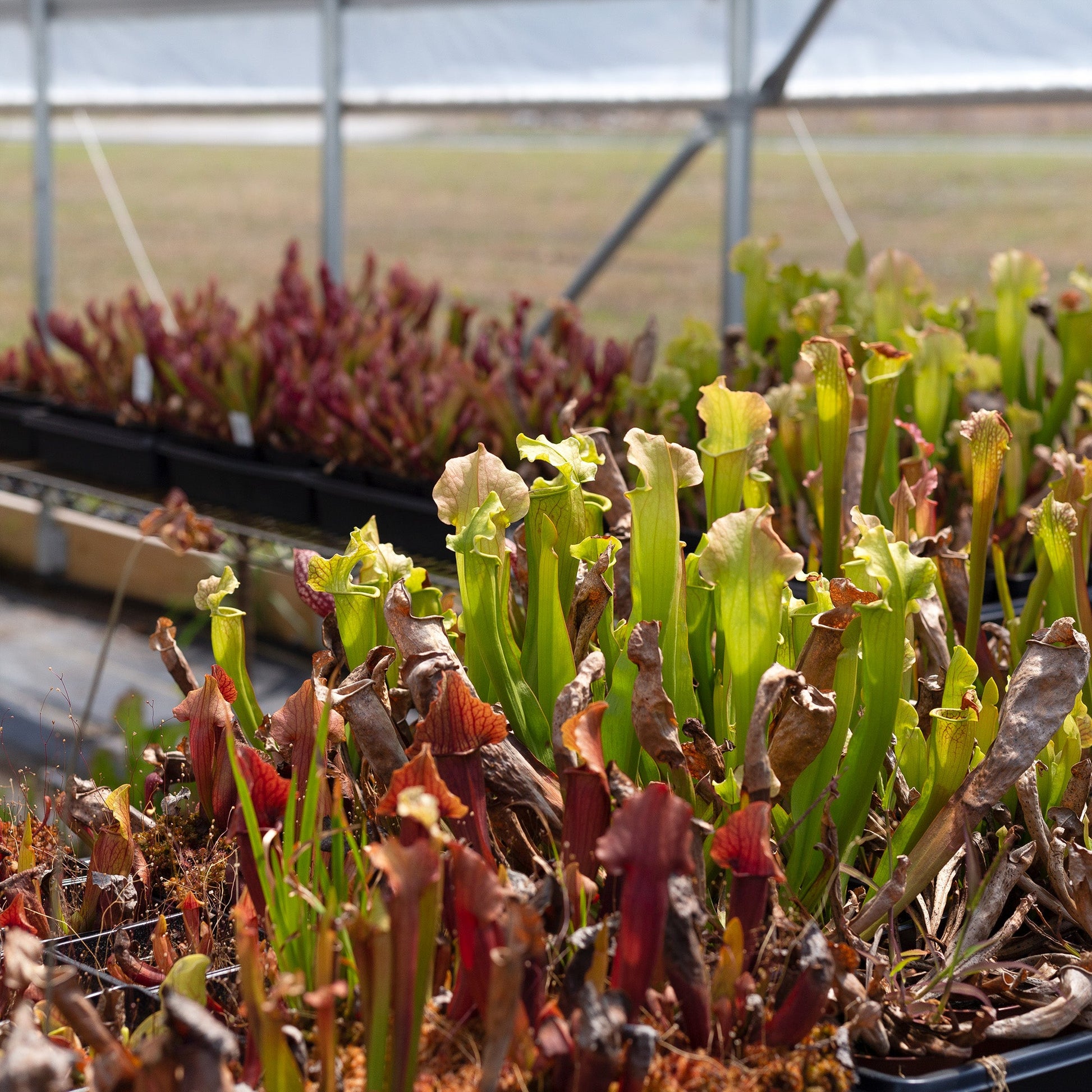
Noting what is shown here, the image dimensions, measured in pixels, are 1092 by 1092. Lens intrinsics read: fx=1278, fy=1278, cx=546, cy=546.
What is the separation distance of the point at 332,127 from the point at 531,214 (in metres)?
8.59

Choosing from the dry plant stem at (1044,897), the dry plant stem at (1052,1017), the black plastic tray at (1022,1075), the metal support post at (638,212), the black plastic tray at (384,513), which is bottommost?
the black plastic tray at (1022,1075)

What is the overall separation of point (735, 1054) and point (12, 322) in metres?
10.5

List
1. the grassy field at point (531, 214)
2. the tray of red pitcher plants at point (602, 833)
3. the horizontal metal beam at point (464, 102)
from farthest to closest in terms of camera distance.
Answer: the grassy field at point (531, 214)
the horizontal metal beam at point (464, 102)
the tray of red pitcher plants at point (602, 833)

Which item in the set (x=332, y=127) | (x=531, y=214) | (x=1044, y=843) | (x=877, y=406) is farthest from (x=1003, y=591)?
(x=531, y=214)

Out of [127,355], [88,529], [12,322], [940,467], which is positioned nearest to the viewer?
[940,467]

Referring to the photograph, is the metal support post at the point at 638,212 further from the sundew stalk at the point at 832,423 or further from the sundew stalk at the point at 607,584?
the sundew stalk at the point at 607,584

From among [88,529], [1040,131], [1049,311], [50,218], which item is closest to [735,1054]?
[1049,311]

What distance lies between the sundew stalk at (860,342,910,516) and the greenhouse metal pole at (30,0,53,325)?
3129mm

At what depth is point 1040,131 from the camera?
36.0 feet

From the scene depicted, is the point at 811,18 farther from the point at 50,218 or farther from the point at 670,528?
the point at 50,218

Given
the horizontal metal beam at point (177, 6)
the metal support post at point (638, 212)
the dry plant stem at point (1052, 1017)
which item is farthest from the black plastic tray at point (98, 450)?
the dry plant stem at point (1052, 1017)

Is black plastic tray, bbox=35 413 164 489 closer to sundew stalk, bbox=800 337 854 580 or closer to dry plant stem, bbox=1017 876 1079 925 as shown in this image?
sundew stalk, bbox=800 337 854 580

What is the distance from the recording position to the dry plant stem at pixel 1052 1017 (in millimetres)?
709

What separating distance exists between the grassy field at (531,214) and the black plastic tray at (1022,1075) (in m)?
7.64
